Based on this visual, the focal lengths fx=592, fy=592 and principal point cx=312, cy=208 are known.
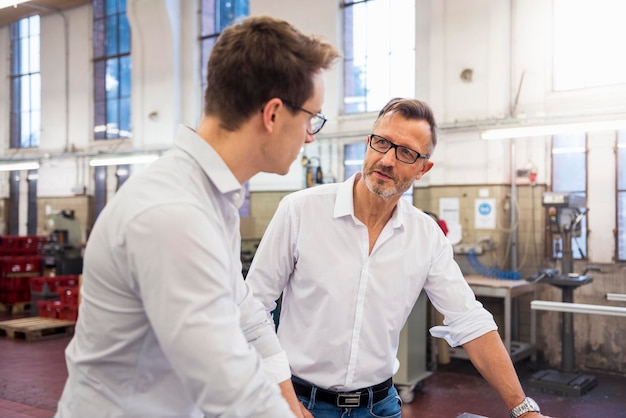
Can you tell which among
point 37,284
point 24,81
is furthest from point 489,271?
point 24,81

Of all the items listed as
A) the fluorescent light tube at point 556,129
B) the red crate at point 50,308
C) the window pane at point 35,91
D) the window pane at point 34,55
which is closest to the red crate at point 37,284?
the red crate at point 50,308

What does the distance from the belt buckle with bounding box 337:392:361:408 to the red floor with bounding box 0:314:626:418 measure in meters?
2.91

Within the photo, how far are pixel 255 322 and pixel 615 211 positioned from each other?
17.8ft

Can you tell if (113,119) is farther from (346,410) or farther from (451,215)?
(346,410)

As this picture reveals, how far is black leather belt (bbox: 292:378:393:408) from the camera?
5.29 ft

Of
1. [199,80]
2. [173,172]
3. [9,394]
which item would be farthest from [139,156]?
[173,172]

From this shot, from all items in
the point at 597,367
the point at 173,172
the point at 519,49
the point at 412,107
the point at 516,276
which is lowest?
the point at 597,367

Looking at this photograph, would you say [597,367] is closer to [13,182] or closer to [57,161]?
[57,161]

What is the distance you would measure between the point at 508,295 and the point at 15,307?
6.83m

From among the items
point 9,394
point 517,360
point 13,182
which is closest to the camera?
point 9,394

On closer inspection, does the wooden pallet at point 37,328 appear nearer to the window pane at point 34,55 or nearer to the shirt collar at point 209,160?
the window pane at point 34,55

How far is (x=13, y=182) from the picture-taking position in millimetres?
10992

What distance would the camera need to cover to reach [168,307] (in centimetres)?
79

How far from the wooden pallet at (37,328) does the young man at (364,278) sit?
19.4 ft
